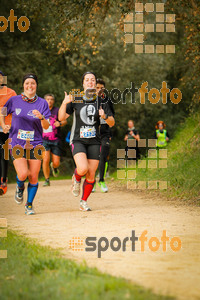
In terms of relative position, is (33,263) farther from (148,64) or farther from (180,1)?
(148,64)

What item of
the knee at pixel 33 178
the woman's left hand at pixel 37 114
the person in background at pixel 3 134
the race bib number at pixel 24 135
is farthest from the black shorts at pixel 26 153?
the person in background at pixel 3 134

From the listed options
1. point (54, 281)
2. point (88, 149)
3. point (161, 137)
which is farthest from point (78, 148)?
point (161, 137)

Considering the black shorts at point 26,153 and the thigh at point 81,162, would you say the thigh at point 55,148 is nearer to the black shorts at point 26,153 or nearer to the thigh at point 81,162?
the thigh at point 81,162

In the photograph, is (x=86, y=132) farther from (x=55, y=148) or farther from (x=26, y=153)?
(x=55, y=148)

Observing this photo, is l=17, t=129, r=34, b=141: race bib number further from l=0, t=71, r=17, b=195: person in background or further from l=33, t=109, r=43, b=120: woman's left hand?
l=0, t=71, r=17, b=195: person in background

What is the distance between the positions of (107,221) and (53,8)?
6385 mm

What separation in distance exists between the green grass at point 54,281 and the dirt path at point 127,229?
0.24 meters

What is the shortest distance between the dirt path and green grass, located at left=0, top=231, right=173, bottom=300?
0.79ft

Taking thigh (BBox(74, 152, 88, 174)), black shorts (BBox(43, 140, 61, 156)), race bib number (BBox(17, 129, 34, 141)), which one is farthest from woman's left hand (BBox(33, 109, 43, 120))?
black shorts (BBox(43, 140, 61, 156))

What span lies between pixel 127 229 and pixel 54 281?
282 centimetres

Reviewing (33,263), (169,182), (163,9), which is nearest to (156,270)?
(33,263)

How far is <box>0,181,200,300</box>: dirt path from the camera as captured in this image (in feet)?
14.0

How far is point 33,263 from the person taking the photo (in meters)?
4.58

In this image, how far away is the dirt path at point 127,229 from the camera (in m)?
4.27
